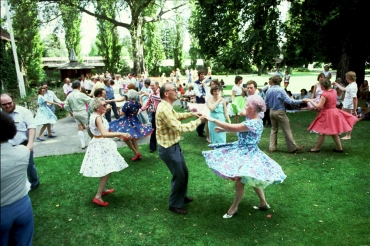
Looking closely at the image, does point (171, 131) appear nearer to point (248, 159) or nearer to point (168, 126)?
point (168, 126)

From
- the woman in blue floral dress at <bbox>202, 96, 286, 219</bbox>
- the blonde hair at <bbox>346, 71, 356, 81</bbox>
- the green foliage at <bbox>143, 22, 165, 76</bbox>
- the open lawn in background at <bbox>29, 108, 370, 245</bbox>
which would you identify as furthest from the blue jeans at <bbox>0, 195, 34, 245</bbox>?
the green foliage at <bbox>143, 22, 165, 76</bbox>

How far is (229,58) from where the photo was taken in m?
12.9

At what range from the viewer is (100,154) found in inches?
193

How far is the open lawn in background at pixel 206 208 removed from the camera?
4.01 meters

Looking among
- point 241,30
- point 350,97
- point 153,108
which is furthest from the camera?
point 241,30

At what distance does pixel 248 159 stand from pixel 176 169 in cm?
109

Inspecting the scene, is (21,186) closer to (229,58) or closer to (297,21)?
(229,58)

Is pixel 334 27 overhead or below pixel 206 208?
overhead

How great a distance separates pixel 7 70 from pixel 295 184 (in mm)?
25410

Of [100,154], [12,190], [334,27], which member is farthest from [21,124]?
[334,27]

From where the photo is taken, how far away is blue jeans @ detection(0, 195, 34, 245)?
253cm

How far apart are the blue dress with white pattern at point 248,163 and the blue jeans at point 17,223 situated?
7.90 ft

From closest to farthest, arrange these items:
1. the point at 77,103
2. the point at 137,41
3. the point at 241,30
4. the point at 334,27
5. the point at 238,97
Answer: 1. the point at 77,103
2. the point at 238,97
3. the point at 241,30
4. the point at 334,27
5. the point at 137,41

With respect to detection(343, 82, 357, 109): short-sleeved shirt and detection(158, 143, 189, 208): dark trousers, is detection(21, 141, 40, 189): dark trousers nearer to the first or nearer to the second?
detection(158, 143, 189, 208): dark trousers
